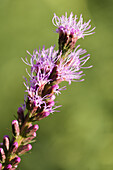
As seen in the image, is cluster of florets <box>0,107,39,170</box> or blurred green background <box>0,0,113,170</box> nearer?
cluster of florets <box>0,107,39,170</box>

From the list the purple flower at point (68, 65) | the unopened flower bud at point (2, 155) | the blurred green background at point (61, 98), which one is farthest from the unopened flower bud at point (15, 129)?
the blurred green background at point (61, 98)

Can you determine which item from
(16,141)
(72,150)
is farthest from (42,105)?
(72,150)

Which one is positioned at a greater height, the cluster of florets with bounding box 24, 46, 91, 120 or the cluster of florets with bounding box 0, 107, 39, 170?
the cluster of florets with bounding box 24, 46, 91, 120

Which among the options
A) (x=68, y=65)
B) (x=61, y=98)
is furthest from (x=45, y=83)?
(x=61, y=98)

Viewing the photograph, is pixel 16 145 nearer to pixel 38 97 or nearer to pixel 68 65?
pixel 38 97

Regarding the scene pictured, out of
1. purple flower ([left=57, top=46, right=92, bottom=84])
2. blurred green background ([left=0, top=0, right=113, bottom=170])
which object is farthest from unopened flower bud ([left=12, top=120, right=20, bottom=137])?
blurred green background ([left=0, top=0, right=113, bottom=170])

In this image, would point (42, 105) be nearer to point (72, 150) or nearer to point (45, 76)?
point (45, 76)

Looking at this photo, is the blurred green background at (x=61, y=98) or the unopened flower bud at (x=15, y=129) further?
the blurred green background at (x=61, y=98)

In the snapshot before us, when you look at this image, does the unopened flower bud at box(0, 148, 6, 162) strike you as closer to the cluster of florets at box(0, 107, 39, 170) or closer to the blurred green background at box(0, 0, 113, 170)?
the cluster of florets at box(0, 107, 39, 170)

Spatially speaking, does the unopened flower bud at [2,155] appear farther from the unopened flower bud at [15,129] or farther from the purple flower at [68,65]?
the purple flower at [68,65]
